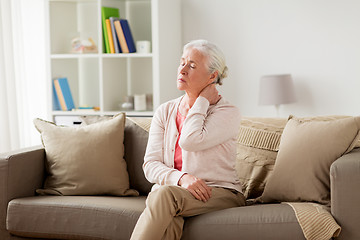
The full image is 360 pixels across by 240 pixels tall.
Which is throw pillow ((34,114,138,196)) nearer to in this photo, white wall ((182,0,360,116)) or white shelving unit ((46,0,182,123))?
white shelving unit ((46,0,182,123))

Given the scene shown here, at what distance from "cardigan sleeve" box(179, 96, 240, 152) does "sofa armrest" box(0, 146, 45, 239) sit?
0.86 meters

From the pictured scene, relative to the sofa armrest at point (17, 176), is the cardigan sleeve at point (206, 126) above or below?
above

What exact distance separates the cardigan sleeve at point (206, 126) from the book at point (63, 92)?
2.40m

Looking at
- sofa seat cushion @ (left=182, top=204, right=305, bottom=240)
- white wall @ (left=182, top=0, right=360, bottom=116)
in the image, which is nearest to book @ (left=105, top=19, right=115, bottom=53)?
white wall @ (left=182, top=0, right=360, bottom=116)

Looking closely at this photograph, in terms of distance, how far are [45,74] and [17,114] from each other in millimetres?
524

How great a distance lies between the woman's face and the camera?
104 inches

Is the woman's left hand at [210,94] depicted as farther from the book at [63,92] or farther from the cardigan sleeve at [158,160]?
the book at [63,92]

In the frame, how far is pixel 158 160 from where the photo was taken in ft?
8.82

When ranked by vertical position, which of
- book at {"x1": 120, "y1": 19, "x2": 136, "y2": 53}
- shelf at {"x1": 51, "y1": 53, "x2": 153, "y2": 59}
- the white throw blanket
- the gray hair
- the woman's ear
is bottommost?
the white throw blanket

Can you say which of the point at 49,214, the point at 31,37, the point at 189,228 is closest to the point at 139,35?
the point at 31,37

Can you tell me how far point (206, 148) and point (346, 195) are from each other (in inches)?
24.6

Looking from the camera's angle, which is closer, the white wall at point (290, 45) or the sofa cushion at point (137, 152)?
the sofa cushion at point (137, 152)

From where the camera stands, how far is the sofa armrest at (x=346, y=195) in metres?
2.32

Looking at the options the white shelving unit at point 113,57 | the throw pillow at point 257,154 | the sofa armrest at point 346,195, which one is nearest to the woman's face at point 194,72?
the throw pillow at point 257,154
